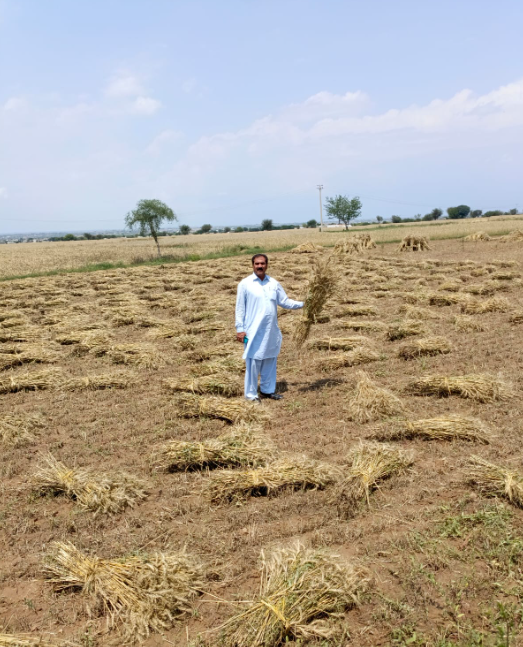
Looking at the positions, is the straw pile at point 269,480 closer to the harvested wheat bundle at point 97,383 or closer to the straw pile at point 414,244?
the harvested wheat bundle at point 97,383

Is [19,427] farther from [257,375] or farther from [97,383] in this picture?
[257,375]

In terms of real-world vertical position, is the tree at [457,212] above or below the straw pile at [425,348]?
above

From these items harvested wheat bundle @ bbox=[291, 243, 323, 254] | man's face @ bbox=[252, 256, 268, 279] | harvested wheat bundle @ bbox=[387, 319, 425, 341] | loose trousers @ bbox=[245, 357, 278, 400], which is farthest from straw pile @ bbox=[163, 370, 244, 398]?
harvested wheat bundle @ bbox=[291, 243, 323, 254]

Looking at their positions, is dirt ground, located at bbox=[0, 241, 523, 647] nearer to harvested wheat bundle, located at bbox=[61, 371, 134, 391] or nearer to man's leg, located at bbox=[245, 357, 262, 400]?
harvested wheat bundle, located at bbox=[61, 371, 134, 391]

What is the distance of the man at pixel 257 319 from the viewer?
559 cm

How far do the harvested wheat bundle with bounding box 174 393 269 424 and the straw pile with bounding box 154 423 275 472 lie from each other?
612 mm

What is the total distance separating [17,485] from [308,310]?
3829 mm

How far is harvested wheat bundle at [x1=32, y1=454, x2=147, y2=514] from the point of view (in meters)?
3.67

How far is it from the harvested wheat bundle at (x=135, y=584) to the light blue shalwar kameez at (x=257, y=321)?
9.40 feet

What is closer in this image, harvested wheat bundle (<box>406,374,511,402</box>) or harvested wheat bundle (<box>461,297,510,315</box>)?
harvested wheat bundle (<box>406,374,511,402</box>)

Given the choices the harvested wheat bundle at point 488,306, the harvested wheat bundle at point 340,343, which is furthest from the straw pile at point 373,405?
the harvested wheat bundle at point 488,306

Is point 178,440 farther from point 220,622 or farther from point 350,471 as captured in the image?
point 220,622

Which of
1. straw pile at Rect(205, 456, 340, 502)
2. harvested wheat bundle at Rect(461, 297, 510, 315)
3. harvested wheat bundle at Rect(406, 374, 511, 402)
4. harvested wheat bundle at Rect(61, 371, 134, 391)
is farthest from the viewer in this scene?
harvested wheat bundle at Rect(461, 297, 510, 315)

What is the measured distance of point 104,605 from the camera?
269 centimetres
